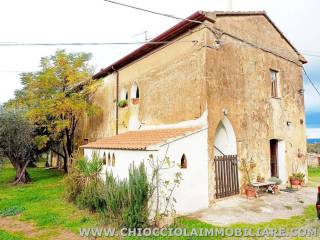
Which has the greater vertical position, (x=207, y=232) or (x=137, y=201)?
(x=137, y=201)

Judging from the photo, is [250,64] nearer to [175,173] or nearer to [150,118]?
[150,118]

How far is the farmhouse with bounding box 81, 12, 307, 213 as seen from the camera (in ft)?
31.5

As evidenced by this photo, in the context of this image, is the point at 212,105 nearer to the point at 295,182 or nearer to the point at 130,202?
the point at 130,202

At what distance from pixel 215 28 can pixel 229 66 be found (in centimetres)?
159

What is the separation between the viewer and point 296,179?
1370 cm

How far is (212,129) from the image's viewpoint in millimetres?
10367

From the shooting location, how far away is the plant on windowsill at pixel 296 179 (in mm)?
13617

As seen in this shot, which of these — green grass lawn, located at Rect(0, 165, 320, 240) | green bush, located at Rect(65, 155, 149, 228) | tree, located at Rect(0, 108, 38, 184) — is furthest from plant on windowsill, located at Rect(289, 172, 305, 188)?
tree, located at Rect(0, 108, 38, 184)

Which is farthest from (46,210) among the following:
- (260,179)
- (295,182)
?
(295,182)

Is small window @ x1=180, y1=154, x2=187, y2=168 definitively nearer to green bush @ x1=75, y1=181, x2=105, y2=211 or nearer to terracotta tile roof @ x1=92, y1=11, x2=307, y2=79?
green bush @ x1=75, y1=181, x2=105, y2=211

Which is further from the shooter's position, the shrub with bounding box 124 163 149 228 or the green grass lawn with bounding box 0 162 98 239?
the green grass lawn with bounding box 0 162 98 239

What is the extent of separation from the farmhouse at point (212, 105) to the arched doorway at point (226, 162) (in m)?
0.04

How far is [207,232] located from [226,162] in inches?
164

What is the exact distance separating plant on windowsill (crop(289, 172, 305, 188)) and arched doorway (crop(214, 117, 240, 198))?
13.4 feet
